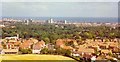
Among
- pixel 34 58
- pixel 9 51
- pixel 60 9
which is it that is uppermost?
pixel 60 9

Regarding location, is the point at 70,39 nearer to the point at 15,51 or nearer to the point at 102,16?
the point at 102,16

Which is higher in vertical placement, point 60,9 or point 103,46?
point 60,9

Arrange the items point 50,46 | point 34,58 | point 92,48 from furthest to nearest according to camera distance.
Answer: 1. point 50,46
2. point 92,48
3. point 34,58

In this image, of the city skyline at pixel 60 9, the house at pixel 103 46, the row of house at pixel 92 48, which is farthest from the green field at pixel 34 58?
the city skyline at pixel 60 9

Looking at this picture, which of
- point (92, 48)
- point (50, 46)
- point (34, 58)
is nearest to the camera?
point (34, 58)

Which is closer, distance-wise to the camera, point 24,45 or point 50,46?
point 24,45

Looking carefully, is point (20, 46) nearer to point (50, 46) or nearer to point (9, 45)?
point (9, 45)

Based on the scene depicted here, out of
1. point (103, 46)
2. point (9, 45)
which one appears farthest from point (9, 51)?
point (103, 46)

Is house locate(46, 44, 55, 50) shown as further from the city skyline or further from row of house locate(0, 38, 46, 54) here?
the city skyline

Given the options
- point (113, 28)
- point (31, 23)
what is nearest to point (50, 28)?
point (31, 23)

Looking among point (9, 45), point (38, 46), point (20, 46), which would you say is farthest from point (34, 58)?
point (9, 45)

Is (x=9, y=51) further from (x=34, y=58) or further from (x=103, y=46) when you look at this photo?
(x=103, y=46)
